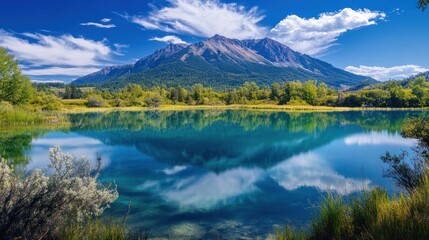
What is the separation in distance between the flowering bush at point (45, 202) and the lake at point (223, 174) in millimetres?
3877

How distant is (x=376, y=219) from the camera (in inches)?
257

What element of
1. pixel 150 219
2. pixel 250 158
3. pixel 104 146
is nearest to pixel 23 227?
pixel 150 219

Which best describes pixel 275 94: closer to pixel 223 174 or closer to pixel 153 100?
→ pixel 153 100

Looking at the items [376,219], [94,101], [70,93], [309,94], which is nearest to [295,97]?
[309,94]

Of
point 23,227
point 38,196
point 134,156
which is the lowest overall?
point 134,156

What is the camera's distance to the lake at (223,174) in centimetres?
1158

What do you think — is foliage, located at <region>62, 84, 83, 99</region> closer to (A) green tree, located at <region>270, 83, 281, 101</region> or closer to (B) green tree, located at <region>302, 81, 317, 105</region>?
(A) green tree, located at <region>270, 83, 281, 101</region>

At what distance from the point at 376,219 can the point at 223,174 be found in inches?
526

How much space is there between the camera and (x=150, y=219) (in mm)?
11555

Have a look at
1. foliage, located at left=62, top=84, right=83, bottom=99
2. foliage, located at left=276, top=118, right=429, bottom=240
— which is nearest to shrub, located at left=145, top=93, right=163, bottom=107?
foliage, located at left=62, top=84, right=83, bottom=99

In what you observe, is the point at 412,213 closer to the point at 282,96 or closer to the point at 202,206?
the point at 202,206

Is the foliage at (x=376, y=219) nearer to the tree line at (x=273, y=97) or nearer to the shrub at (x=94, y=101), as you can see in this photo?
the tree line at (x=273, y=97)

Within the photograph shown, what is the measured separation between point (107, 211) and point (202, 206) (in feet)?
12.3

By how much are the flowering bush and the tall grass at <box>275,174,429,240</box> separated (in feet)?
→ 14.4
